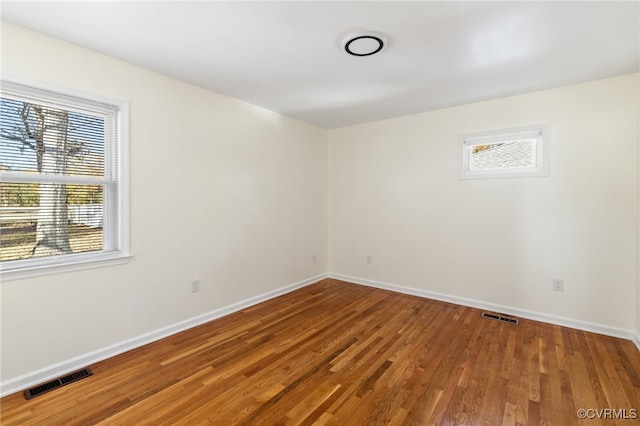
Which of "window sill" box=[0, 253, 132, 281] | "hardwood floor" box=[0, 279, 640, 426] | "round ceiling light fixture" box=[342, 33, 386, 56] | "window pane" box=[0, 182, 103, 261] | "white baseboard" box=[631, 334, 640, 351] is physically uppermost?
"round ceiling light fixture" box=[342, 33, 386, 56]

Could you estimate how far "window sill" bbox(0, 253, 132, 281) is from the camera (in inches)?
76.8

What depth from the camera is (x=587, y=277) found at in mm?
2871

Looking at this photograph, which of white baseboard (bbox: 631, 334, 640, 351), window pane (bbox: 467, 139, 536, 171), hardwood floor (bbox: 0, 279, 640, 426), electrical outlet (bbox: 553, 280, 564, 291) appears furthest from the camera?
window pane (bbox: 467, 139, 536, 171)

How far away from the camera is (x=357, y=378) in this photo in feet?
6.86

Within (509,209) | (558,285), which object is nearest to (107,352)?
(509,209)

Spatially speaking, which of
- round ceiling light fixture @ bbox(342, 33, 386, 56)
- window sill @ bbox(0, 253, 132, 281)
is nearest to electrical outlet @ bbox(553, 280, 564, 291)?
round ceiling light fixture @ bbox(342, 33, 386, 56)

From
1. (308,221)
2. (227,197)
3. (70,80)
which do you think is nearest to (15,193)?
(70,80)

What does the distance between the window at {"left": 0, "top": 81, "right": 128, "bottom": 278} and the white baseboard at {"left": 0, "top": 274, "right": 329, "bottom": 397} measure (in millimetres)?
707

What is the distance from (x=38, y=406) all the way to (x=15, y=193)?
1388 millimetres

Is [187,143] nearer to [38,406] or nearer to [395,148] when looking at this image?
[38,406]

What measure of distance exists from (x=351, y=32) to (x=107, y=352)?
3.07 metres

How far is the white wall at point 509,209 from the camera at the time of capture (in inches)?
108

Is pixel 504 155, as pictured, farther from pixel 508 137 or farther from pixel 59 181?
pixel 59 181

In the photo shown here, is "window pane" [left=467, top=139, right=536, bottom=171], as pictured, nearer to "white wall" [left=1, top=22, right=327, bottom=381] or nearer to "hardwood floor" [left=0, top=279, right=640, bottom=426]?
"hardwood floor" [left=0, top=279, right=640, bottom=426]
